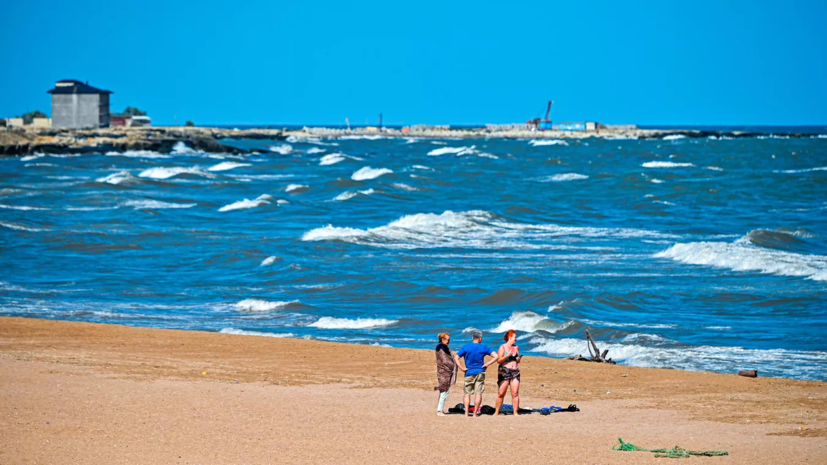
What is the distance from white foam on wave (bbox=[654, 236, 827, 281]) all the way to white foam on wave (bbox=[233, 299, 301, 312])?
36.0 ft

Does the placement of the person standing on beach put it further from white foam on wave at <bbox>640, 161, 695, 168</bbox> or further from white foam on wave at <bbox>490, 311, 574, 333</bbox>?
white foam on wave at <bbox>640, 161, 695, 168</bbox>

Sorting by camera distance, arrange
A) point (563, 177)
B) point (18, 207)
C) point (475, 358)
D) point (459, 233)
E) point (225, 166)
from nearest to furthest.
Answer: point (475, 358) → point (459, 233) → point (18, 207) → point (563, 177) → point (225, 166)

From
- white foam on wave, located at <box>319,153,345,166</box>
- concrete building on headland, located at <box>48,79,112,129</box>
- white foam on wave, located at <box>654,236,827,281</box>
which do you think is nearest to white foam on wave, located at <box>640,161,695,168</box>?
white foam on wave, located at <box>319,153,345,166</box>

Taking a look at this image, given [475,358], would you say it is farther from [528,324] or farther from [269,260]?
[269,260]

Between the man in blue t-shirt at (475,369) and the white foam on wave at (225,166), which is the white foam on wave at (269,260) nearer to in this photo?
the man in blue t-shirt at (475,369)

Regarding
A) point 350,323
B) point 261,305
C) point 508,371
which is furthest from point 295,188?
point 508,371

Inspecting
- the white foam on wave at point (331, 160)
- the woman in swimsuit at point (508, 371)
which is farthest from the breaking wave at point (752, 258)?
the white foam on wave at point (331, 160)

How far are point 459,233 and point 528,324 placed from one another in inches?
576

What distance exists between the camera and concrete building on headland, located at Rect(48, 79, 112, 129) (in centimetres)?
10769

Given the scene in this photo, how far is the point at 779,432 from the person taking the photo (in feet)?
32.9

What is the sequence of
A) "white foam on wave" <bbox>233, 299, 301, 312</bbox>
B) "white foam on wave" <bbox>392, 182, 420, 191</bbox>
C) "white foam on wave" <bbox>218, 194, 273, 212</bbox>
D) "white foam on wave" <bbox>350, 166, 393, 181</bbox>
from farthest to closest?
"white foam on wave" <bbox>350, 166, 393, 181</bbox> → "white foam on wave" <bbox>392, 182, 420, 191</bbox> → "white foam on wave" <bbox>218, 194, 273, 212</bbox> → "white foam on wave" <bbox>233, 299, 301, 312</bbox>

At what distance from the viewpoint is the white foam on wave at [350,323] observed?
1800 cm

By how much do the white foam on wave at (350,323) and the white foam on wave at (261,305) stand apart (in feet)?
5.25

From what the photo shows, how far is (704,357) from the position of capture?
49.0ft
